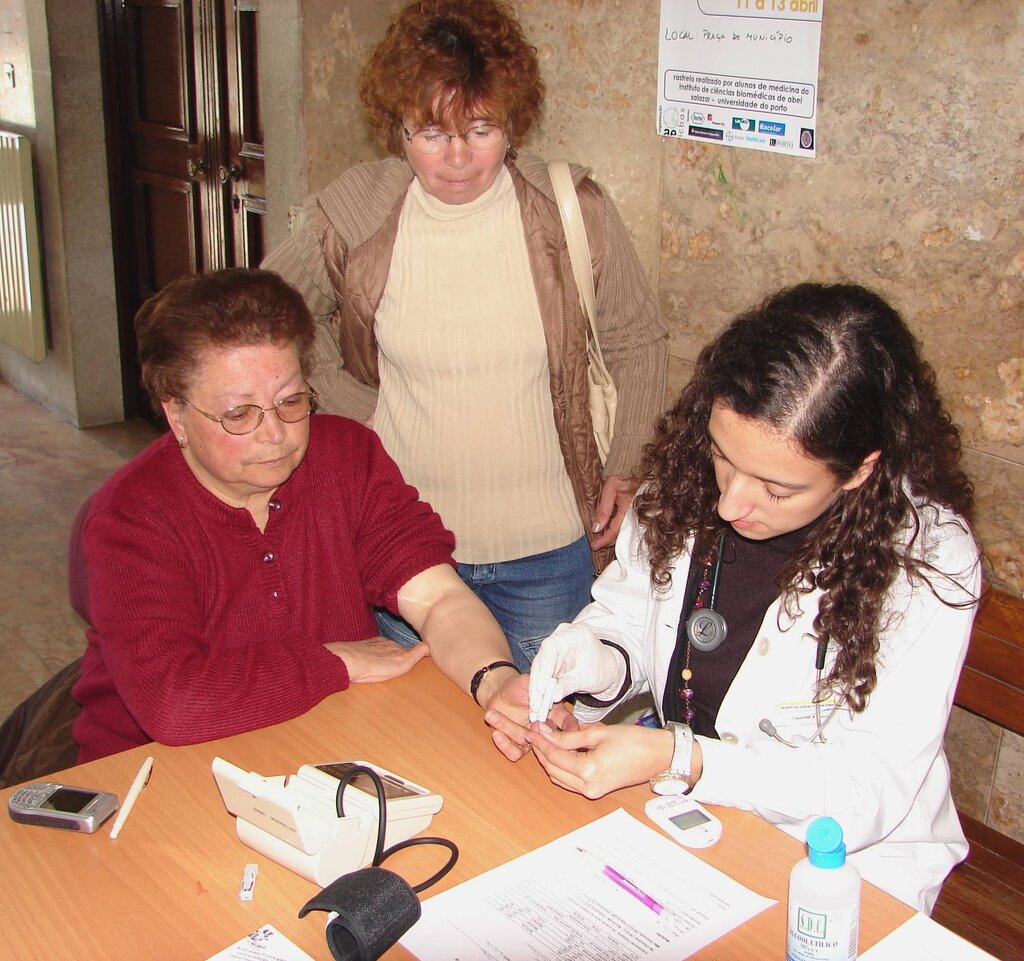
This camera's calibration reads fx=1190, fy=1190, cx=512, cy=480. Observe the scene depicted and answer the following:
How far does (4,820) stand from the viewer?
5.39ft

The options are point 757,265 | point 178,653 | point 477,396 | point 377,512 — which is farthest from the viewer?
point 757,265

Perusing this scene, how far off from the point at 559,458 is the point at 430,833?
107cm

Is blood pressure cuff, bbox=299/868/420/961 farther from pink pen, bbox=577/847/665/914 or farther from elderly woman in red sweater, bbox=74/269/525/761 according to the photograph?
elderly woman in red sweater, bbox=74/269/525/761

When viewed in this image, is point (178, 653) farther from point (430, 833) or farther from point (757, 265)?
point (757, 265)

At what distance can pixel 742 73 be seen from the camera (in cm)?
266

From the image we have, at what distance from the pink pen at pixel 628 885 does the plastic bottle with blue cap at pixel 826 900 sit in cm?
20

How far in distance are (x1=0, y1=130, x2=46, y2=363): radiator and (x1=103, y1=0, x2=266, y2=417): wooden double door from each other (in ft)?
1.37

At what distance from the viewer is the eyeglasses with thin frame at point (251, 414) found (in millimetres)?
1960

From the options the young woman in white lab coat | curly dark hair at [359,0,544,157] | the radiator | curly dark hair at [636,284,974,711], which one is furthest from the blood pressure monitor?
the radiator

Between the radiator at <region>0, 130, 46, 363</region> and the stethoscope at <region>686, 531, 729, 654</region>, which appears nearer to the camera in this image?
the stethoscope at <region>686, 531, 729, 654</region>

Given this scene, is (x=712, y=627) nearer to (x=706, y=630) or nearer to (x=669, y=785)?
(x=706, y=630)

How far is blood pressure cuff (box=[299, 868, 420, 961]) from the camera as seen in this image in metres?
1.38

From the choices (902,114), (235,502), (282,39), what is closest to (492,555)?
(235,502)

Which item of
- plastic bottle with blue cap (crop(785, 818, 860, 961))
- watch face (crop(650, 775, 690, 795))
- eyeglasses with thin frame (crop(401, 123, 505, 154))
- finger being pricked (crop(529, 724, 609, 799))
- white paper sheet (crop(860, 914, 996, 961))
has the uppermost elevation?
eyeglasses with thin frame (crop(401, 123, 505, 154))
